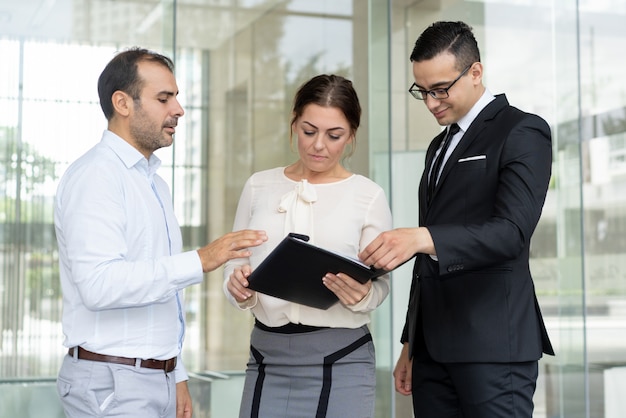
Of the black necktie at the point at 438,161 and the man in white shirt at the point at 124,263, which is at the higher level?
the black necktie at the point at 438,161

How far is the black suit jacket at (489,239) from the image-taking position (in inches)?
99.1

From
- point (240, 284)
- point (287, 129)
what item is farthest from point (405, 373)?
point (287, 129)

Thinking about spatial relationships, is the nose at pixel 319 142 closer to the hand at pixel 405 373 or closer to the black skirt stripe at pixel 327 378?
the black skirt stripe at pixel 327 378

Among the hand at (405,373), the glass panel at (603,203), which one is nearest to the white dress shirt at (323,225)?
the hand at (405,373)

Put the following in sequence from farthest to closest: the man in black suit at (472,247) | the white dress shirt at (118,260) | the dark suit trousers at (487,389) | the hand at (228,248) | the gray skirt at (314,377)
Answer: the gray skirt at (314,377)
the dark suit trousers at (487,389)
the man in black suit at (472,247)
the hand at (228,248)
the white dress shirt at (118,260)

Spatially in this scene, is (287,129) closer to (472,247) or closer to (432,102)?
(432,102)

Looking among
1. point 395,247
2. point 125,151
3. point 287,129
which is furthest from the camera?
point 287,129

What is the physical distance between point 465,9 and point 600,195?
1447mm

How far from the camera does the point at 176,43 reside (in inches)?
204

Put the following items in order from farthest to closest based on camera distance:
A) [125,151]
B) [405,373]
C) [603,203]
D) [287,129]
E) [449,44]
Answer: [603,203], [287,129], [405,373], [449,44], [125,151]

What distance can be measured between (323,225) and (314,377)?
0.46m

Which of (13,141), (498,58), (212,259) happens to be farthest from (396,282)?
(212,259)

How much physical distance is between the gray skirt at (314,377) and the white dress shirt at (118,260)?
0.32m

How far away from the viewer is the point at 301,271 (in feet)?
8.27
